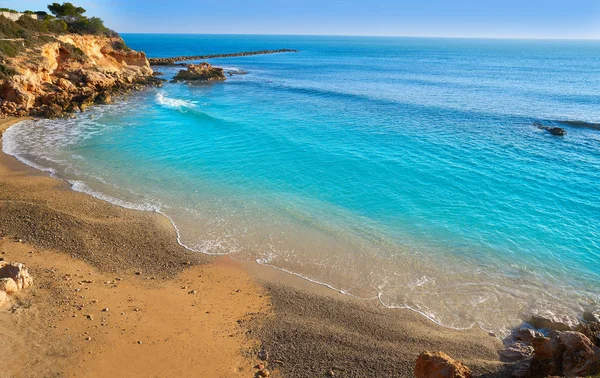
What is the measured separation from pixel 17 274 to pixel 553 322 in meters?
17.6

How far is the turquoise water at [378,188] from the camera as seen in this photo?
1473cm

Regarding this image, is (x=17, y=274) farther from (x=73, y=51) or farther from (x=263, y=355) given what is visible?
(x=73, y=51)

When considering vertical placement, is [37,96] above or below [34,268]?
above

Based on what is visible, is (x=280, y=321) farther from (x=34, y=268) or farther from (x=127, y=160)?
(x=127, y=160)

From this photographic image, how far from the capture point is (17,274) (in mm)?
12547

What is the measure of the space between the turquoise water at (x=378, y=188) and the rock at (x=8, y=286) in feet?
19.9

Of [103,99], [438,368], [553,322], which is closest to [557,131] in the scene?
[553,322]

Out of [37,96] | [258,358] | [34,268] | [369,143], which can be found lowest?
[258,358]

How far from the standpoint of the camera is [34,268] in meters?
→ 14.1

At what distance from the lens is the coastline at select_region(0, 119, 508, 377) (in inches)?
424

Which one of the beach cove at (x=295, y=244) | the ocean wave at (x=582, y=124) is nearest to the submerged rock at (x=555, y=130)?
the beach cove at (x=295, y=244)

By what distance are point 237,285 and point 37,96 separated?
36.8 meters

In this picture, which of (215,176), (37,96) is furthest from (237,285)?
(37,96)

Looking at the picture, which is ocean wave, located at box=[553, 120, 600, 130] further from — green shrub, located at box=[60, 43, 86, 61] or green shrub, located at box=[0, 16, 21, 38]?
green shrub, located at box=[0, 16, 21, 38]
